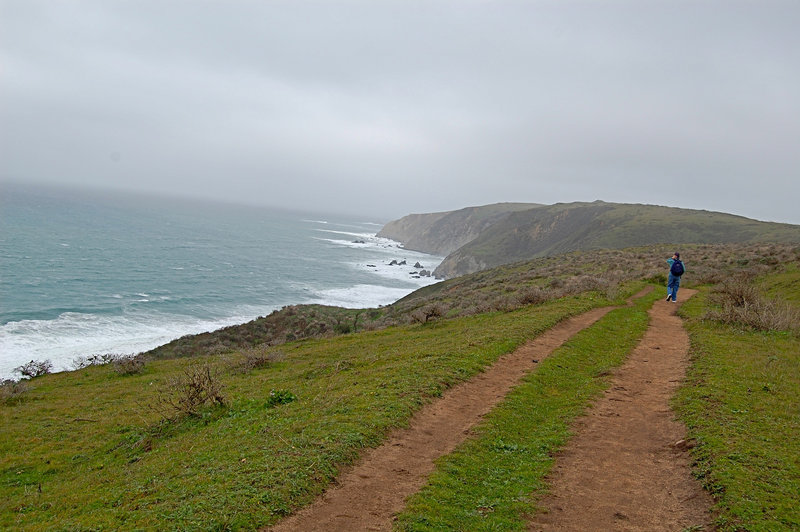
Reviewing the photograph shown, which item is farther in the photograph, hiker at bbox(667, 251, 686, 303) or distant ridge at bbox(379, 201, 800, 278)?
distant ridge at bbox(379, 201, 800, 278)

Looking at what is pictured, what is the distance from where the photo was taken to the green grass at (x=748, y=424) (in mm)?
5930

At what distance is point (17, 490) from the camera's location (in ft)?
29.0

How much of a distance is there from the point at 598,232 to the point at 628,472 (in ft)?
348

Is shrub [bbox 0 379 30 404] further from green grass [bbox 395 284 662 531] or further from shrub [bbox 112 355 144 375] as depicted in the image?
green grass [bbox 395 284 662 531]

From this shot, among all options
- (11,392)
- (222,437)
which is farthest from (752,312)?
(11,392)

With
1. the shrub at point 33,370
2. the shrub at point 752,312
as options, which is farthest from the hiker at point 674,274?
the shrub at point 33,370

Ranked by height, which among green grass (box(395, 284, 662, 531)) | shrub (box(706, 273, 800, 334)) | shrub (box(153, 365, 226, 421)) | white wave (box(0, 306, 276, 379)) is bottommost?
white wave (box(0, 306, 276, 379))

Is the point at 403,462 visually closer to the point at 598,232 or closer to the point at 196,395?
the point at 196,395

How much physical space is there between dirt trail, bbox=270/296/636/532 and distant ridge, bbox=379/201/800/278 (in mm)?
72451

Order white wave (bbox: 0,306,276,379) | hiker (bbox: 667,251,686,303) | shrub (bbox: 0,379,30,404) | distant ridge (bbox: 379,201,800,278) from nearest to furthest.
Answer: shrub (bbox: 0,379,30,404), hiker (bbox: 667,251,686,303), white wave (bbox: 0,306,276,379), distant ridge (bbox: 379,201,800,278)

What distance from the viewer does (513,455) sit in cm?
778

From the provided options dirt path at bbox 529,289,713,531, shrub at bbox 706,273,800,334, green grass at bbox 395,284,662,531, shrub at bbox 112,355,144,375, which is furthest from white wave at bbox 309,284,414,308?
dirt path at bbox 529,289,713,531

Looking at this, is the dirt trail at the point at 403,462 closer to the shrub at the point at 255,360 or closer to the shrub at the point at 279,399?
the shrub at the point at 279,399

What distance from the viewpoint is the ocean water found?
133 feet
